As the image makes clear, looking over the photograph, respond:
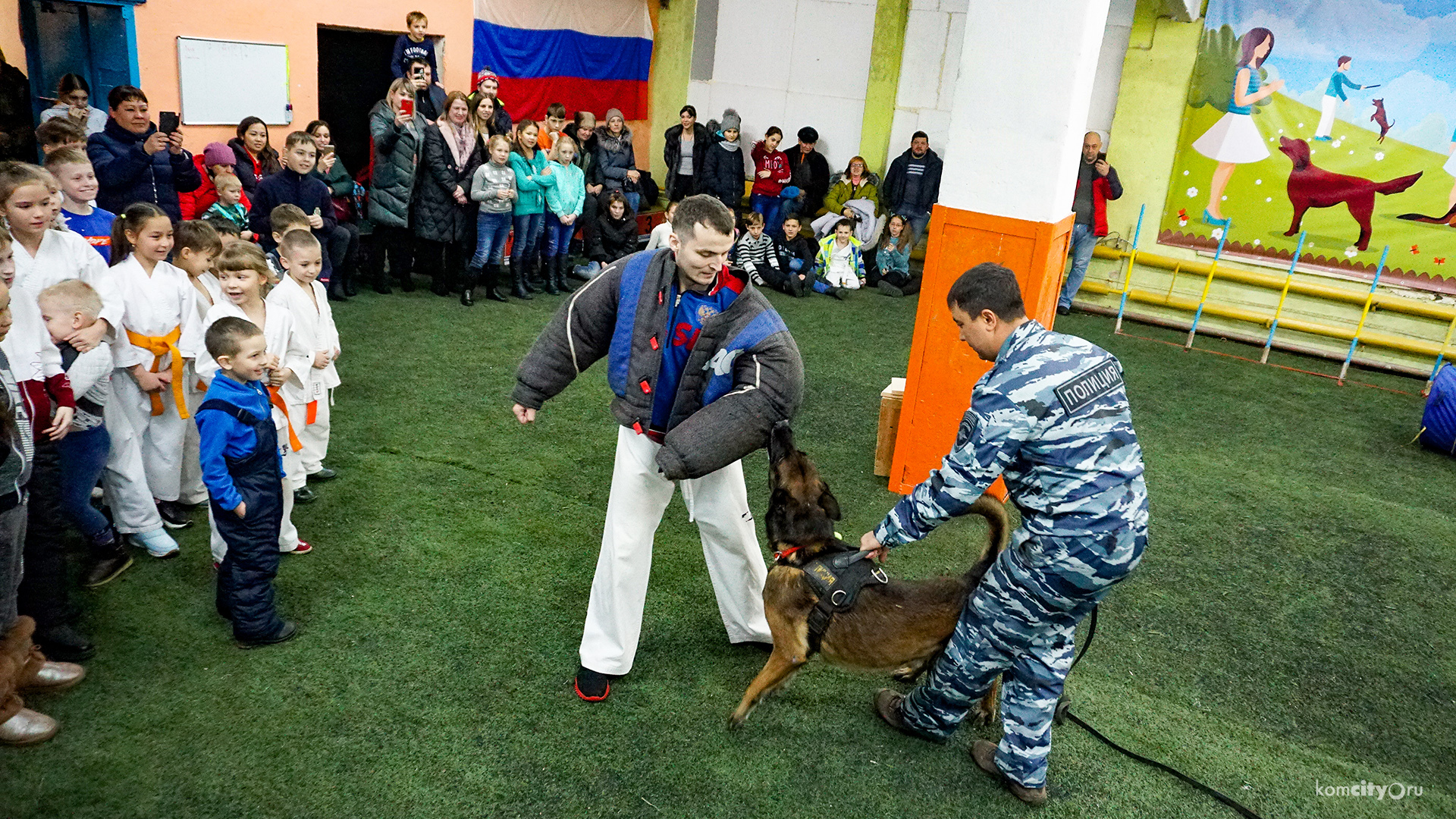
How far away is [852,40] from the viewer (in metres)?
12.2

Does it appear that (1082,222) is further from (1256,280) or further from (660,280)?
(660,280)

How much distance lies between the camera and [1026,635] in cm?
320

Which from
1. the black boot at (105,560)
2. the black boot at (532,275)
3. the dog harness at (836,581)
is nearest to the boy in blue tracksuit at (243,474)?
the black boot at (105,560)

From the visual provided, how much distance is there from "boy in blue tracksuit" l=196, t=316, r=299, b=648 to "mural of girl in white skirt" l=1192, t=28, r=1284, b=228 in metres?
9.79

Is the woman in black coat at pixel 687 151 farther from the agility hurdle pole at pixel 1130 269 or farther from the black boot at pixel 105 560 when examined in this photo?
the black boot at pixel 105 560

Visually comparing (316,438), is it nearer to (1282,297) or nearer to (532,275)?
(532,275)

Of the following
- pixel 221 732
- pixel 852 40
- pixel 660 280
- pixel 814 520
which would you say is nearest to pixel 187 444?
pixel 221 732

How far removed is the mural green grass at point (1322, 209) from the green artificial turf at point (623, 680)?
4.44 meters

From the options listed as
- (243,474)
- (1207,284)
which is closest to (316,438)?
(243,474)

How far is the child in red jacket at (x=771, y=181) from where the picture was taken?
12164mm

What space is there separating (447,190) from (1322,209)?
866 cm

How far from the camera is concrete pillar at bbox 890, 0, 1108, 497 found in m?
4.80

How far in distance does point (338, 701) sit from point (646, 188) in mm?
9794

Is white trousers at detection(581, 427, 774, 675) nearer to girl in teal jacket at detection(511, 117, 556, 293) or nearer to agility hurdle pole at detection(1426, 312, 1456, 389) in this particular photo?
girl in teal jacket at detection(511, 117, 556, 293)
